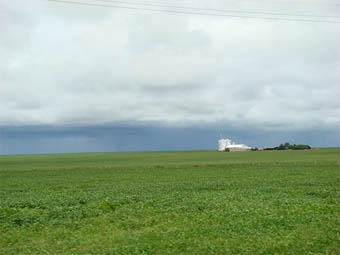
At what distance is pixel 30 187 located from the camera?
39.4m

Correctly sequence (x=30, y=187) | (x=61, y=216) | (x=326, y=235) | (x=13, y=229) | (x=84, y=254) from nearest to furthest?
(x=84, y=254), (x=326, y=235), (x=13, y=229), (x=61, y=216), (x=30, y=187)

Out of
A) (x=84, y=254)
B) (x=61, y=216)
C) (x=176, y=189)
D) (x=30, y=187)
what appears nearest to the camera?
(x=84, y=254)

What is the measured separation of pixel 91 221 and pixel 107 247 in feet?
15.2

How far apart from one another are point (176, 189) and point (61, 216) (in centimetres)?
1387

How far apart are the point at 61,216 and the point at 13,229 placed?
288 cm

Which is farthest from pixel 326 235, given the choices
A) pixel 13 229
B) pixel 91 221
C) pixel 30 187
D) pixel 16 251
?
pixel 30 187

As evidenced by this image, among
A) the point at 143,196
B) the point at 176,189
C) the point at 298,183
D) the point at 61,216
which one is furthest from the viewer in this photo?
the point at 298,183

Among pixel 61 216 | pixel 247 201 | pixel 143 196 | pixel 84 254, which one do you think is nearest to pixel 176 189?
pixel 143 196

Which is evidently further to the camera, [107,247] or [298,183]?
[298,183]

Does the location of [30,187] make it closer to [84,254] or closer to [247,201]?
[247,201]

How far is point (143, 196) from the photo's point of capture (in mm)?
27203

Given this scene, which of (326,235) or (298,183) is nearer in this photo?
(326,235)

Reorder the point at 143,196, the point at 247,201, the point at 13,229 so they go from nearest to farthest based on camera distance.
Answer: the point at 13,229 → the point at 247,201 → the point at 143,196

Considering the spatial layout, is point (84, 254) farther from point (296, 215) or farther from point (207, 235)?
point (296, 215)
